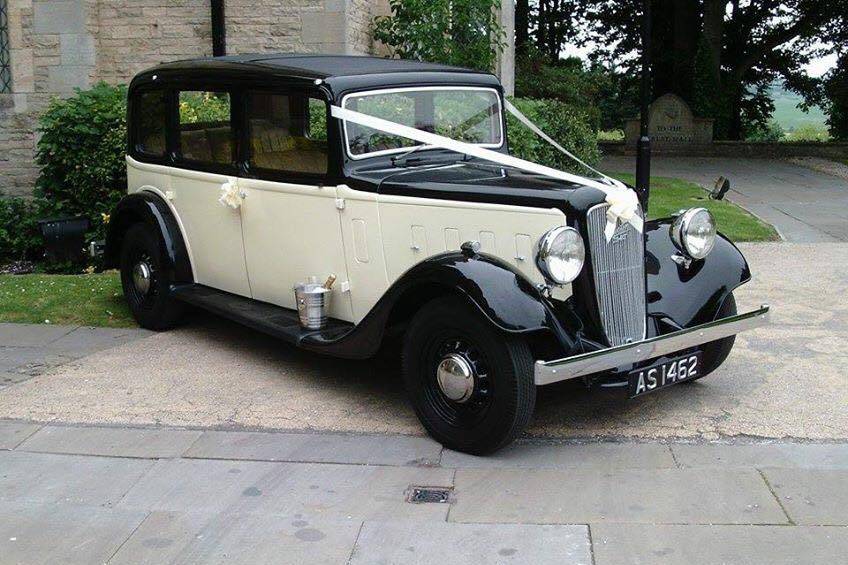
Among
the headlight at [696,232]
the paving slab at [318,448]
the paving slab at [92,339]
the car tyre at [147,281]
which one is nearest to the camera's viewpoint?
the paving slab at [318,448]

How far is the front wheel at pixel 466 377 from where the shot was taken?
4699 millimetres

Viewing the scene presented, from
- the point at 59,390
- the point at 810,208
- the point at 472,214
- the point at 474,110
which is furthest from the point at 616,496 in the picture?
the point at 810,208

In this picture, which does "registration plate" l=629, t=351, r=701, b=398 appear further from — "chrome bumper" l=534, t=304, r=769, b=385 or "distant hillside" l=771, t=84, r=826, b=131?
"distant hillside" l=771, t=84, r=826, b=131

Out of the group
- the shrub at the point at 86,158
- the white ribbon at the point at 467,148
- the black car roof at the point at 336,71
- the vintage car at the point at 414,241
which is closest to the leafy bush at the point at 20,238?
the shrub at the point at 86,158

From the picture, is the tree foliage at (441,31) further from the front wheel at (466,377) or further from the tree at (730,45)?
the tree at (730,45)

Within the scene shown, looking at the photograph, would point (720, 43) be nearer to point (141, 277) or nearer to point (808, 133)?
point (808, 133)

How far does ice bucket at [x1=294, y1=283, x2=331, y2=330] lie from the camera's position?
580 centimetres

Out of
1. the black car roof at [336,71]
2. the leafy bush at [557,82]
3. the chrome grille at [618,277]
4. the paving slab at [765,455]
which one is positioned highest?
the leafy bush at [557,82]

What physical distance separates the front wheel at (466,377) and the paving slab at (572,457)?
85mm

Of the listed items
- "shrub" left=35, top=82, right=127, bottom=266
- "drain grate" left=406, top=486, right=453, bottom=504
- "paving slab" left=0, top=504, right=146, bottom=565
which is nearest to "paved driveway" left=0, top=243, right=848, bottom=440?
"drain grate" left=406, top=486, right=453, bottom=504

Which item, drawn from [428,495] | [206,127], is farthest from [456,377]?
[206,127]

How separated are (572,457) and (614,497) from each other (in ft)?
1.79

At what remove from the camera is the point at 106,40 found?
13398 mm

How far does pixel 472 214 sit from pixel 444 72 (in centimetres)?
158
